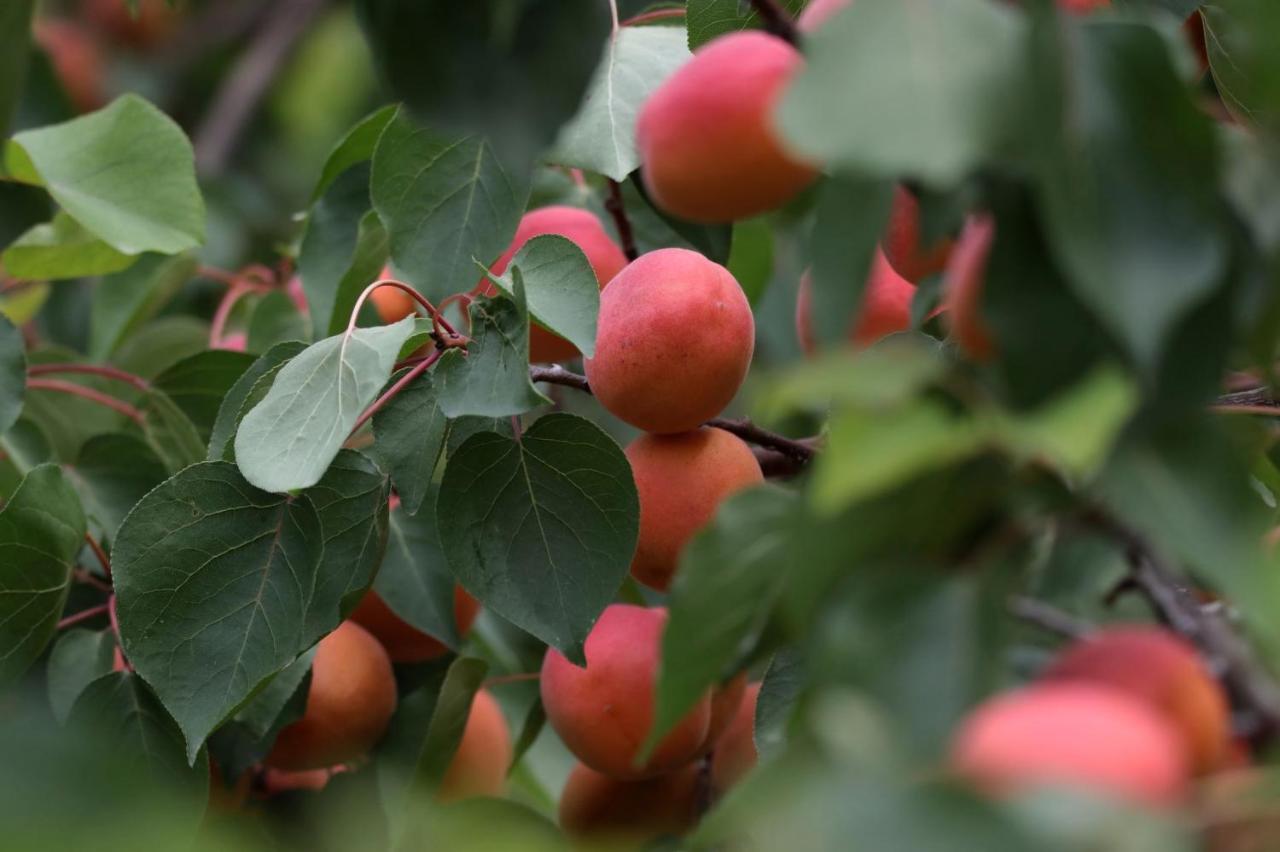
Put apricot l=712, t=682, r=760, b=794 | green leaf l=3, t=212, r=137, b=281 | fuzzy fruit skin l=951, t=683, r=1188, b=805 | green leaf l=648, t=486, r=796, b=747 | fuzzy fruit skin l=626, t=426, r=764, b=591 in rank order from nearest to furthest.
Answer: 1. fuzzy fruit skin l=951, t=683, r=1188, b=805
2. green leaf l=648, t=486, r=796, b=747
3. fuzzy fruit skin l=626, t=426, r=764, b=591
4. apricot l=712, t=682, r=760, b=794
5. green leaf l=3, t=212, r=137, b=281

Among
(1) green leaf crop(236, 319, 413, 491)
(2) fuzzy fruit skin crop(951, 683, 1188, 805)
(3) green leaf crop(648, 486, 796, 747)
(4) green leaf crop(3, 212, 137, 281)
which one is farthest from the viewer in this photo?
(4) green leaf crop(3, 212, 137, 281)

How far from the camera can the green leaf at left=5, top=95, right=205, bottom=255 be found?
3.52ft

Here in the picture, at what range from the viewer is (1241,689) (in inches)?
18.7

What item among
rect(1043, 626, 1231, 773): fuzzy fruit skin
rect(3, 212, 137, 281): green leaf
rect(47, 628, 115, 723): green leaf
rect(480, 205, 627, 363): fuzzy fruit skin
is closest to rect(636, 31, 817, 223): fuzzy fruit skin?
rect(1043, 626, 1231, 773): fuzzy fruit skin

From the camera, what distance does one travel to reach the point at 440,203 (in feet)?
3.03

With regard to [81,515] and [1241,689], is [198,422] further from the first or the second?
[1241,689]

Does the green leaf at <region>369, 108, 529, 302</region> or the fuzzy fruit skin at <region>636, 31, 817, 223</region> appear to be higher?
the fuzzy fruit skin at <region>636, 31, 817, 223</region>

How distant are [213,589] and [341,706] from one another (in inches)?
6.4

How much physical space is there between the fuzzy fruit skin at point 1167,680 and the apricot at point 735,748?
0.54m

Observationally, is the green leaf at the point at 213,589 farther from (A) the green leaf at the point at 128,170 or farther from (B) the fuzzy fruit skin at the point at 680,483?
(A) the green leaf at the point at 128,170

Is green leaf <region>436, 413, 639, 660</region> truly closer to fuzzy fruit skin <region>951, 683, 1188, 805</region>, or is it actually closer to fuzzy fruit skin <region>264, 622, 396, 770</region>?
fuzzy fruit skin <region>264, 622, 396, 770</region>

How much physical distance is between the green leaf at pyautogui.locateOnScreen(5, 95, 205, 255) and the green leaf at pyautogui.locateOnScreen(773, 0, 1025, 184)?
0.72 metres

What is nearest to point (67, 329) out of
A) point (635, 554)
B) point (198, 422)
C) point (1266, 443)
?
point (198, 422)

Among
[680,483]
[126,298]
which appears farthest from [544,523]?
[126,298]
